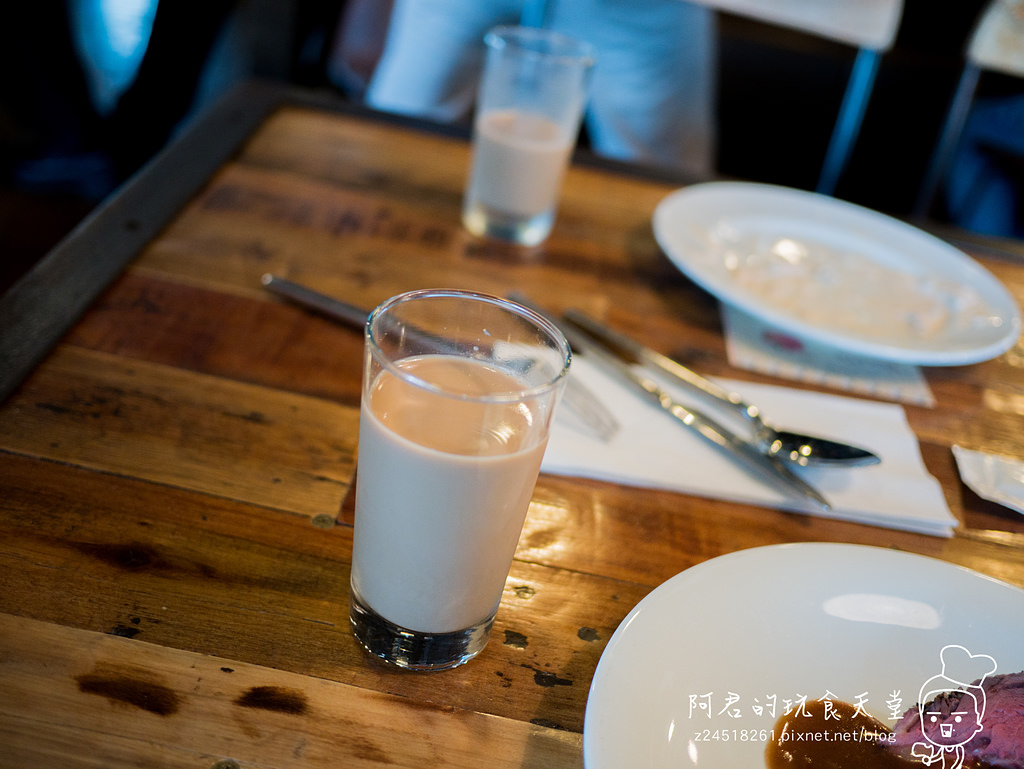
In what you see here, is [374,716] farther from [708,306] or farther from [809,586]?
[708,306]

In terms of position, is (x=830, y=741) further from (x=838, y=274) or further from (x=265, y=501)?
(x=838, y=274)

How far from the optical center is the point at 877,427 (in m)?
0.76

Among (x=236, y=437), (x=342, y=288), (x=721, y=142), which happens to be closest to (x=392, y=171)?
(x=342, y=288)

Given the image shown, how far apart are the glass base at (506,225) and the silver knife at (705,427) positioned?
0.67 feet

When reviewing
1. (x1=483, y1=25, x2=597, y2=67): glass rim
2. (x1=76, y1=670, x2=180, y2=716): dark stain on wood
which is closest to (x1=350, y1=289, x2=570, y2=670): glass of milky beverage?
(x1=76, y1=670, x2=180, y2=716): dark stain on wood

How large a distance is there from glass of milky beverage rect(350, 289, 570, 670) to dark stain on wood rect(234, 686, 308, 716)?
5cm

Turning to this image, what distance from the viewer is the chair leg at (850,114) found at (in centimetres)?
232

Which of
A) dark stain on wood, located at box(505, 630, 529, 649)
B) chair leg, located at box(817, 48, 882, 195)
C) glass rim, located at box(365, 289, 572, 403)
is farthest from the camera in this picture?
chair leg, located at box(817, 48, 882, 195)

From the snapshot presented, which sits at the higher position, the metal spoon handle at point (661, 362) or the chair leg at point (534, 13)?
the chair leg at point (534, 13)

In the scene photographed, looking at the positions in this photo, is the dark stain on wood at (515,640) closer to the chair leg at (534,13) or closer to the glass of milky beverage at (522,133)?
the glass of milky beverage at (522,133)

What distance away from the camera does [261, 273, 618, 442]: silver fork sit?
0.68 metres

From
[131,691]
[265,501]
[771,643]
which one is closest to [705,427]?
[771,643]

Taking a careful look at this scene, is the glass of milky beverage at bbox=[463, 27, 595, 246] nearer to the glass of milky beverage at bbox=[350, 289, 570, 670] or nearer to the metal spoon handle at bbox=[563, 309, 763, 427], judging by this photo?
the metal spoon handle at bbox=[563, 309, 763, 427]

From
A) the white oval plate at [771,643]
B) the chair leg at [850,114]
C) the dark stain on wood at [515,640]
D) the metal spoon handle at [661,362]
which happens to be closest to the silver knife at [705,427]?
the metal spoon handle at [661,362]
